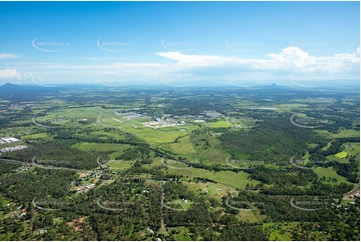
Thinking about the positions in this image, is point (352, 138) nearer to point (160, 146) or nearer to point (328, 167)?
point (328, 167)

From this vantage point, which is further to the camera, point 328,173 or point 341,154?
point 341,154

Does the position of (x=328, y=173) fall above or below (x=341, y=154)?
below

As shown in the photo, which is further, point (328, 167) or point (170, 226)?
point (328, 167)

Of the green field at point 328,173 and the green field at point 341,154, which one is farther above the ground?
the green field at point 341,154

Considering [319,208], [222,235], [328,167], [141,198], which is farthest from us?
[328,167]

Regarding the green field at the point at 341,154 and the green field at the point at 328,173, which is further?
the green field at the point at 341,154

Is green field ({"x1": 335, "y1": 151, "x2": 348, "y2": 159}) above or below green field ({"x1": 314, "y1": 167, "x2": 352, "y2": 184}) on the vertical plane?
above

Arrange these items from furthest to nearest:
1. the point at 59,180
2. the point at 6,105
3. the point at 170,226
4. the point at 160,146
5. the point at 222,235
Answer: the point at 6,105, the point at 160,146, the point at 59,180, the point at 170,226, the point at 222,235

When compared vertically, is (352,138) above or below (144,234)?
above

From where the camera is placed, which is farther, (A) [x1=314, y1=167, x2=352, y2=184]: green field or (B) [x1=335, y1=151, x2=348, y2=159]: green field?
(B) [x1=335, y1=151, x2=348, y2=159]: green field

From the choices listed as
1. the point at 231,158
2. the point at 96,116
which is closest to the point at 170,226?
the point at 231,158
